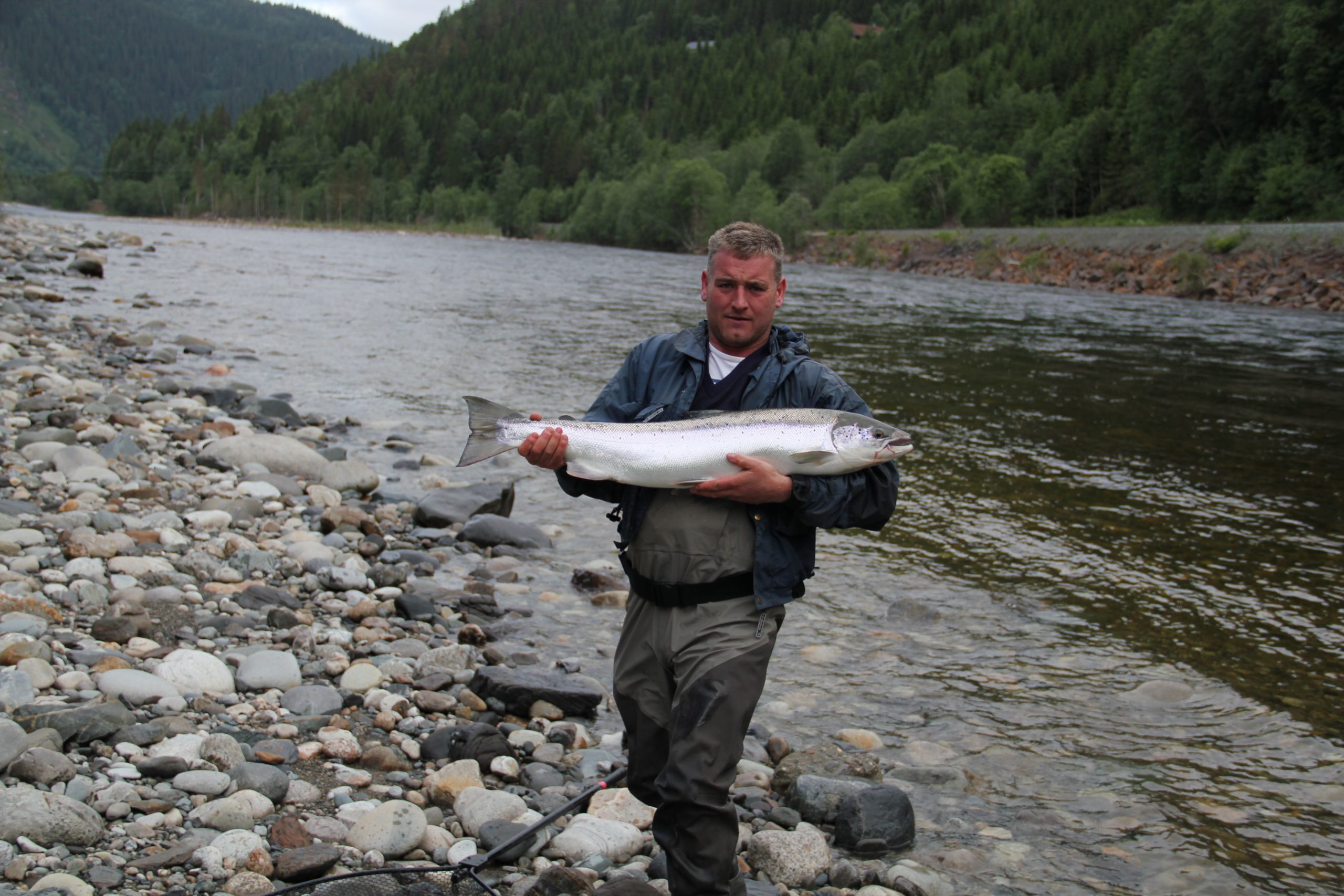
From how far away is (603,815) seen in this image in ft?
13.5

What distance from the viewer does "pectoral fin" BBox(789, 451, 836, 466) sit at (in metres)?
3.16

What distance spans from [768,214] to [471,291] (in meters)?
49.9

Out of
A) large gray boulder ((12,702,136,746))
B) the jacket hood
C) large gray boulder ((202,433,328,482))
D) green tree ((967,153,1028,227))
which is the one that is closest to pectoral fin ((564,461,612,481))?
the jacket hood

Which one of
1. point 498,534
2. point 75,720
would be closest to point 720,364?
point 75,720

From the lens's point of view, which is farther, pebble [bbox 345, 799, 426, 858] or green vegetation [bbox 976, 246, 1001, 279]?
green vegetation [bbox 976, 246, 1001, 279]

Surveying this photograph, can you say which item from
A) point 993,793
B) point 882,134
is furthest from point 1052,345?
point 882,134

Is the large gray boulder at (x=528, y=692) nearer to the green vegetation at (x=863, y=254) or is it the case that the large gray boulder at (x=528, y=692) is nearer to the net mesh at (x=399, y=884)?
the net mesh at (x=399, y=884)

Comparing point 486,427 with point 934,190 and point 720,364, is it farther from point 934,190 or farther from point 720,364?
point 934,190

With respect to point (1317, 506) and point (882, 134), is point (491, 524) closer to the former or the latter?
point (1317, 506)

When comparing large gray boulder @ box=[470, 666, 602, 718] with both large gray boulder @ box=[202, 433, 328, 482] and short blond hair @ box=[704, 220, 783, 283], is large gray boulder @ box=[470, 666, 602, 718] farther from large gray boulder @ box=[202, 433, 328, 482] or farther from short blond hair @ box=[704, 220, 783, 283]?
large gray boulder @ box=[202, 433, 328, 482]

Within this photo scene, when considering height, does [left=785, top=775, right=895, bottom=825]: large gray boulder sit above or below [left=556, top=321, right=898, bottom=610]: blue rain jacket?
below

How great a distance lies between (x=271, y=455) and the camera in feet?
30.3

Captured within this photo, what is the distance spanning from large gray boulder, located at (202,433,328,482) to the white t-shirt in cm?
662

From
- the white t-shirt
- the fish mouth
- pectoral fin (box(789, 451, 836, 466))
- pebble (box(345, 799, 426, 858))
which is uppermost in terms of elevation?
the white t-shirt
